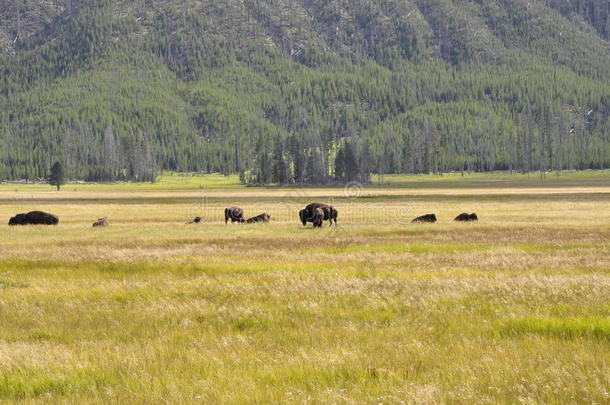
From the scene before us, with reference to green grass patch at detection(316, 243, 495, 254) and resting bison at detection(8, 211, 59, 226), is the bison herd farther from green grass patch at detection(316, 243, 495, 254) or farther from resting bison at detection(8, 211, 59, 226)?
green grass patch at detection(316, 243, 495, 254)

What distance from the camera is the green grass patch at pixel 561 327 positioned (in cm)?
1159

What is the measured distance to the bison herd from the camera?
48.2m

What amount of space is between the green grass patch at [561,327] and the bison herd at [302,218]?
115 feet

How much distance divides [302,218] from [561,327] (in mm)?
36899

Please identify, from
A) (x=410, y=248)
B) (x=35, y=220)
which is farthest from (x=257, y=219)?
(x=410, y=248)

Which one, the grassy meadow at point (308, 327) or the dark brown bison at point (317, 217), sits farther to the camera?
the dark brown bison at point (317, 217)

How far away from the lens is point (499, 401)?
783cm

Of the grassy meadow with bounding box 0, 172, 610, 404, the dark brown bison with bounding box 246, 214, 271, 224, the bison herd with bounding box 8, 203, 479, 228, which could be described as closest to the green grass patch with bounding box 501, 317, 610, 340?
the grassy meadow with bounding box 0, 172, 610, 404

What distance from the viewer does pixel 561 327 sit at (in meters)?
12.1

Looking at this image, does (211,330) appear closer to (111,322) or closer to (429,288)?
(111,322)

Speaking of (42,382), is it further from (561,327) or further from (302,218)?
(302,218)

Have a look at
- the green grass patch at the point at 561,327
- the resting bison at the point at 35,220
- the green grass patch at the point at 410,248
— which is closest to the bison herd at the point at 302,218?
the resting bison at the point at 35,220

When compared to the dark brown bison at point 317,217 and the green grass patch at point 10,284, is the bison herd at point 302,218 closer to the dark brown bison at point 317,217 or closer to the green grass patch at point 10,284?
the dark brown bison at point 317,217

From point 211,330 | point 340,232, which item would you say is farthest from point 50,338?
point 340,232
